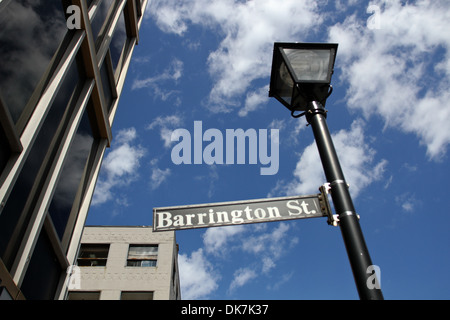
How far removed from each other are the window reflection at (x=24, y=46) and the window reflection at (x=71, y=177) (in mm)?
1661

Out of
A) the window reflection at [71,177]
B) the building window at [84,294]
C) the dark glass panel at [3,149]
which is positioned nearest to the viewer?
the dark glass panel at [3,149]

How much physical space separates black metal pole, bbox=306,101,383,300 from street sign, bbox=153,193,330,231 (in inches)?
10.9

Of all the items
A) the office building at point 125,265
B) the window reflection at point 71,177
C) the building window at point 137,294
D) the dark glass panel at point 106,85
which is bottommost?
the window reflection at point 71,177

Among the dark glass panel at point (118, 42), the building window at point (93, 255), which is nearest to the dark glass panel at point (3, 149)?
the dark glass panel at point (118, 42)

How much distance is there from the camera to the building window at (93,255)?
23281mm

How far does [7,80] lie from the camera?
4.12 m

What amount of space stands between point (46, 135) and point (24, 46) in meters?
1.27

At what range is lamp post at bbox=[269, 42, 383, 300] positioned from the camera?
288cm

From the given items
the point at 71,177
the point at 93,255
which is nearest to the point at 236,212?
the point at 71,177

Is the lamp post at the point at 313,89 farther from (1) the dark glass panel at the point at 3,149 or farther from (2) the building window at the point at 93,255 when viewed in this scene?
(2) the building window at the point at 93,255

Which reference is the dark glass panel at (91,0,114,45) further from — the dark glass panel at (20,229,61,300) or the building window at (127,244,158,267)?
the building window at (127,244,158,267)

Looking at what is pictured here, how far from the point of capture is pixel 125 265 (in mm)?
22969

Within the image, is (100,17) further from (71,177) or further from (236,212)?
(236,212)
